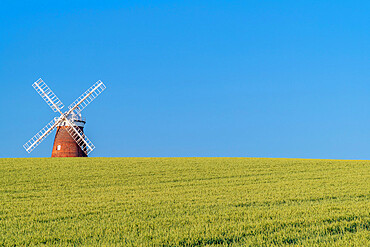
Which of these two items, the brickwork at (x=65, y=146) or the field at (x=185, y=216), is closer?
the field at (x=185, y=216)

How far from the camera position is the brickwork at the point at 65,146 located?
40.3m

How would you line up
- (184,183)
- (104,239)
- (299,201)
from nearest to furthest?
(104,239), (299,201), (184,183)

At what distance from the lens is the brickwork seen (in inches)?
1588

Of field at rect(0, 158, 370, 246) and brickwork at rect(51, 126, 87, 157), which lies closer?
field at rect(0, 158, 370, 246)

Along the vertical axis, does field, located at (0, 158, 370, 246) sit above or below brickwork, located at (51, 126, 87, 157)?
below

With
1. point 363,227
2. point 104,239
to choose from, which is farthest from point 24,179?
point 363,227

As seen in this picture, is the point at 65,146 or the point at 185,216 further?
the point at 65,146

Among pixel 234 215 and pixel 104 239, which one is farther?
pixel 234 215

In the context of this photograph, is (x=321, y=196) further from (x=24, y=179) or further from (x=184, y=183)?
(x=24, y=179)

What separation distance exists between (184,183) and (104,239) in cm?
1113

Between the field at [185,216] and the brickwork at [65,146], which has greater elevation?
the brickwork at [65,146]

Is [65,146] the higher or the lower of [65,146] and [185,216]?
the higher

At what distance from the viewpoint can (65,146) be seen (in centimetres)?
4044

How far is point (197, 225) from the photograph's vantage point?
27.1ft
